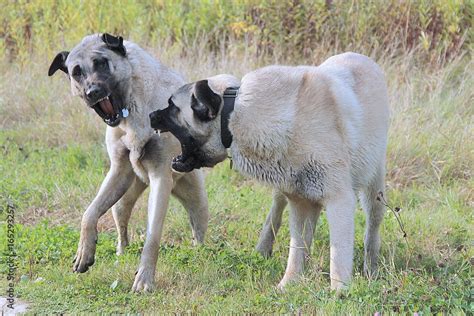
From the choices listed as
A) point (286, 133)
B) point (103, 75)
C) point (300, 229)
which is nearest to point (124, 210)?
point (103, 75)

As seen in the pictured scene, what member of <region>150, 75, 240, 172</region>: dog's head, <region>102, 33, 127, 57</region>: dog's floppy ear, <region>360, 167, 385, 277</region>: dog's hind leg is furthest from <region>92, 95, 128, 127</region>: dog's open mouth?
<region>360, 167, 385, 277</region>: dog's hind leg

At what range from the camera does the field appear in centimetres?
550

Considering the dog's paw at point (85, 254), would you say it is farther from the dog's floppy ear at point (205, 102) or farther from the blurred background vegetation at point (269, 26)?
the blurred background vegetation at point (269, 26)

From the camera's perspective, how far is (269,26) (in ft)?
36.5

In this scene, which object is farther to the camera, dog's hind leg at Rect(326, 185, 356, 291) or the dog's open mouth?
the dog's open mouth

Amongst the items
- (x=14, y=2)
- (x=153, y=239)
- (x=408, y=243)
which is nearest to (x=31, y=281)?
(x=153, y=239)

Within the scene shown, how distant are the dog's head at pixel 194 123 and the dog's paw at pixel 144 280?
82cm

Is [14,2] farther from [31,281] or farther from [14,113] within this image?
[31,281]

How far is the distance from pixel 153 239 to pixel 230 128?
3.77 feet

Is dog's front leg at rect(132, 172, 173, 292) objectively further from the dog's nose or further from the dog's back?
the dog's back

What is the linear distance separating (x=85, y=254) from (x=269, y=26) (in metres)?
5.80

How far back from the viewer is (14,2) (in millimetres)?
12906

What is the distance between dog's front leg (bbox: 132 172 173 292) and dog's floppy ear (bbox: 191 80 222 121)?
37.4 inches

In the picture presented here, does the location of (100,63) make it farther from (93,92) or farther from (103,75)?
(93,92)
